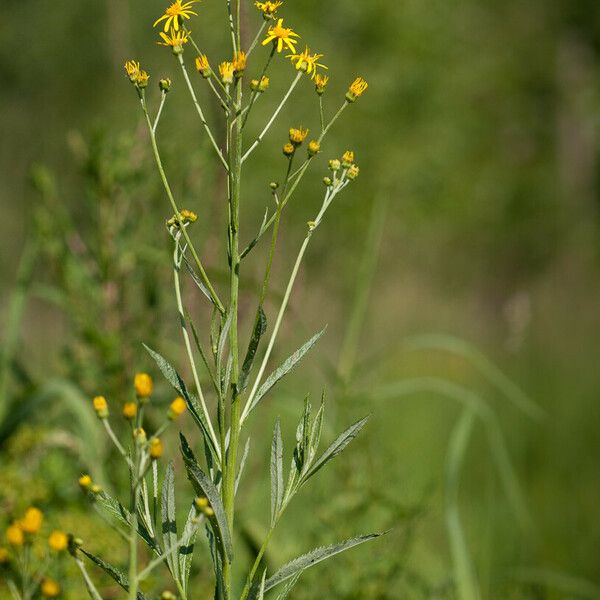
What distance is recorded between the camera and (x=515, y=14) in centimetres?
1430

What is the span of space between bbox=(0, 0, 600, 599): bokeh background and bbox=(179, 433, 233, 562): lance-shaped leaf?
505 mm

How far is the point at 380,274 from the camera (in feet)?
28.7

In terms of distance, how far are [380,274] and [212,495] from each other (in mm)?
8088

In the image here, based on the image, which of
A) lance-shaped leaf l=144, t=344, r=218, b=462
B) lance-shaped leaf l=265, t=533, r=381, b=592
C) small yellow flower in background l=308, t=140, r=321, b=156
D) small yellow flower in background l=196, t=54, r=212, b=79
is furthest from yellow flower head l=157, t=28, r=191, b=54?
lance-shaped leaf l=265, t=533, r=381, b=592

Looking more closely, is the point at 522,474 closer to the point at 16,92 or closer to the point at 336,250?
the point at 336,250

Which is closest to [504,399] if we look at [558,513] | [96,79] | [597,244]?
[558,513]

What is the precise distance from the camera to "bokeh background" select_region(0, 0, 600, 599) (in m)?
1.57

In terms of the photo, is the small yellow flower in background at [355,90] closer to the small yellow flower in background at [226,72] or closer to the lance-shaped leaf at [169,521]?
the small yellow flower in background at [226,72]

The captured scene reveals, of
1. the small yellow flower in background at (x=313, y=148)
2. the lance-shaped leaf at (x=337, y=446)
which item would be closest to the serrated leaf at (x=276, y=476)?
the lance-shaped leaf at (x=337, y=446)

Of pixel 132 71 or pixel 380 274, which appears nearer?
pixel 132 71

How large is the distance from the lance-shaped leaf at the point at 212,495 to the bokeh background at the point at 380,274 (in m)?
0.50

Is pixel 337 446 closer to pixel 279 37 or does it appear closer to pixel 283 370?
pixel 283 370

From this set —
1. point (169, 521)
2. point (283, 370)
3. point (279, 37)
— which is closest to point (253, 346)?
point (283, 370)

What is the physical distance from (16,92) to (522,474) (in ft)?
37.9
